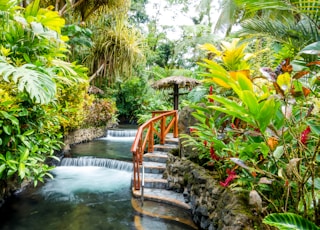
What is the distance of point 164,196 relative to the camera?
4297 millimetres

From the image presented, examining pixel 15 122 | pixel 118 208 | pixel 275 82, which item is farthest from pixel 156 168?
pixel 275 82

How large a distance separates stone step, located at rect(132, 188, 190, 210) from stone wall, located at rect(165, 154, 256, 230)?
0.10 m

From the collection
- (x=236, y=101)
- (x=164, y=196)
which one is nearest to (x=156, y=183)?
(x=164, y=196)

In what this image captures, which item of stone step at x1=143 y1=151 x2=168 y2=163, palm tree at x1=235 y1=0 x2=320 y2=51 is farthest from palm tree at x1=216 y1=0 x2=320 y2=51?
stone step at x1=143 y1=151 x2=168 y2=163

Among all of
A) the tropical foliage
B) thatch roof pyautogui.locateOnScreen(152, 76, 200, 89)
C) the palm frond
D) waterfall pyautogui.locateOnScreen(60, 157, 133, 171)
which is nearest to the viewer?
the palm frond

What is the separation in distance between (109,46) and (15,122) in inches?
315

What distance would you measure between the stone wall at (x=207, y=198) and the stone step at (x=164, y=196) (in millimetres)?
97

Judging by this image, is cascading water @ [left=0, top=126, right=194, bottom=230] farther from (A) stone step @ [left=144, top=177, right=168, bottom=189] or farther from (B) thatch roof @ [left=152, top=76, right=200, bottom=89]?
(B) thatch roof @ [left=152, top=76, right=200, bottom=89]

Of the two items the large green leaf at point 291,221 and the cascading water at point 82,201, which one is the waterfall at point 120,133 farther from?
the large green leaf at point 291,221

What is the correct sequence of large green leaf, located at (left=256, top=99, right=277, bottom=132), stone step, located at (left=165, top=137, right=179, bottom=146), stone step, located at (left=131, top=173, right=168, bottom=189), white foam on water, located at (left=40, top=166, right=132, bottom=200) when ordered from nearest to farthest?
large green leaf, located at (left=256, top=99, right=277, bottom=132), stone step, located at (left=131, top=173, right=168, bottom=189), white foam on water, located at (left=40, top=166, right=132, bottom=200), stone step, located at (left=165, top=137, right=179, bottom=146)

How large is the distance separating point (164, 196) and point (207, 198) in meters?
1.14

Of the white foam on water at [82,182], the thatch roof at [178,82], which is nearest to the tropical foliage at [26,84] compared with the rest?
the white foam on water at [82,182]

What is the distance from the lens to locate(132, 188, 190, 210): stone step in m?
4.11

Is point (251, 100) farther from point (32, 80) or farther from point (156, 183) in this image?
point (156, 183)
